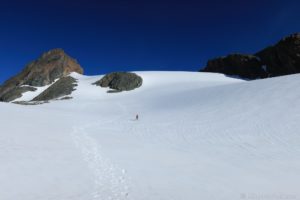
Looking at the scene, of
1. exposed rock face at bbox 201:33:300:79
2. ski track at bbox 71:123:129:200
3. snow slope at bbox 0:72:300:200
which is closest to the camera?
ski track at bbox 71:123:129:200

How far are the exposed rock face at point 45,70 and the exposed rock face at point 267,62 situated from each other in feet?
164

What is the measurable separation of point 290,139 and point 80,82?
55.3m

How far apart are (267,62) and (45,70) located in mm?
65529

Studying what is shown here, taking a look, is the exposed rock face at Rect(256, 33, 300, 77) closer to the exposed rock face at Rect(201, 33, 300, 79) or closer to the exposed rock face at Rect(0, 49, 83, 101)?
the exposed rock face at Rect(201, 33, 300, 79)

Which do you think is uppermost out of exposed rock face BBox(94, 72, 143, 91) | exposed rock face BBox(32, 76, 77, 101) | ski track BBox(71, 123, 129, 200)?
exposed rock face BBox(94, 72, 143, 91)

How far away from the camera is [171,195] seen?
305 inches

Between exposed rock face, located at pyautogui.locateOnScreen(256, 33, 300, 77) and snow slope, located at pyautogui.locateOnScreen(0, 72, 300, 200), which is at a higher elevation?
exposed rock face, located at pyautogui.locateOnScreen(256, 33, 300, 77)

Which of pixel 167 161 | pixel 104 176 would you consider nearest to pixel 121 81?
pixel 167 161

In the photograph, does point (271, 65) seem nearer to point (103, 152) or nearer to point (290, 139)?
point (290, 139)

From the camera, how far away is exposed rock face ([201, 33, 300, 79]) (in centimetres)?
6969

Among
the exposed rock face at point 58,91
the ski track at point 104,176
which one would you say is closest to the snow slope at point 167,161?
the ski track at point 104,176

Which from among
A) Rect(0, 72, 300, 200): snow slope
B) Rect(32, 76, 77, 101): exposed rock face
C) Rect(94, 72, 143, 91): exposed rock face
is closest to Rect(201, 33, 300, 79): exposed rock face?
Rect(94, 72, 143, 91): exposed rock face

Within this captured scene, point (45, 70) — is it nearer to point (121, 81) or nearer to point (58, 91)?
point (58, 91)

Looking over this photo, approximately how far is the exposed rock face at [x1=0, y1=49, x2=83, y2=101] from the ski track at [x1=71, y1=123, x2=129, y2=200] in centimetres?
6191
